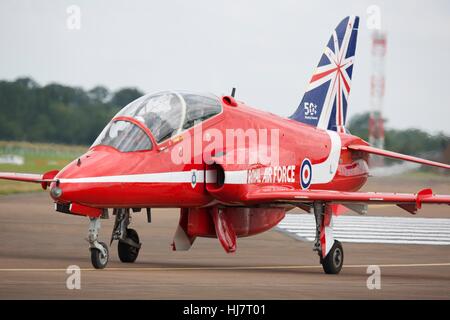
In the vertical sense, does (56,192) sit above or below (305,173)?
above

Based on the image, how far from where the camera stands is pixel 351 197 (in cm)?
1850

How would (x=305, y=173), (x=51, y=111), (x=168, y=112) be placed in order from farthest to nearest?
(x=51, y=111)
(x=305, y=173)
(x=168, y=112)

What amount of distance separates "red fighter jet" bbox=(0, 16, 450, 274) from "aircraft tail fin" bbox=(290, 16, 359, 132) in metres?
1.17

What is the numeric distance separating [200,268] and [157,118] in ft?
8.50

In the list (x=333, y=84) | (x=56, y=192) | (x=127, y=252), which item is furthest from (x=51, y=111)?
(x=56, y=192)

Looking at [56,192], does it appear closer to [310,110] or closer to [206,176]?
[206,176]

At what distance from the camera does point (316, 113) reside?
23.6 metres

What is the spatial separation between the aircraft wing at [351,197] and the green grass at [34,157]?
880 inches

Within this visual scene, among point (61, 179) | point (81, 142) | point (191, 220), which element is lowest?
point (81, 142)
